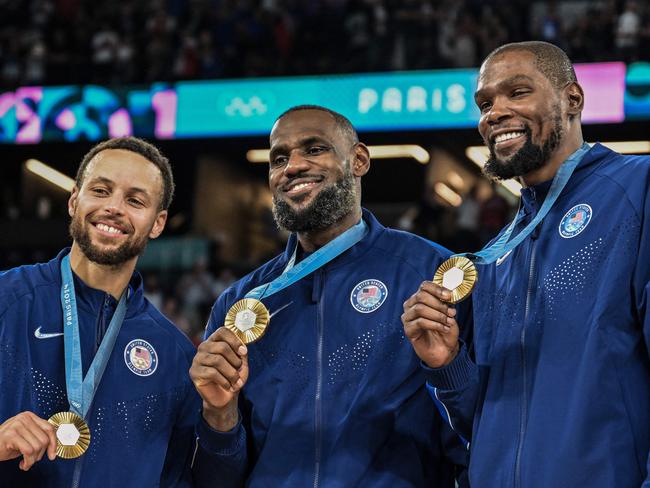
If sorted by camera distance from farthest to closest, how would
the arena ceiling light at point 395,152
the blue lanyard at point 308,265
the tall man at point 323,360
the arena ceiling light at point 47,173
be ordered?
the arena ceiling light at point 47,173
the arena ceiling light at point 395,152
the blue lanyard at point 308,265
the tall man at point 323,360

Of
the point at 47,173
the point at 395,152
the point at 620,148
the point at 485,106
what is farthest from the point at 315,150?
the point at 47,173

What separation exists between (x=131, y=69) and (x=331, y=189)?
44.0ft

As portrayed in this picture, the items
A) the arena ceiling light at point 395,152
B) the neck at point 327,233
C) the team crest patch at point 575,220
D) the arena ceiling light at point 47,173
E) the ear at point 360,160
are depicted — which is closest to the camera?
the team crest patch at point 575,220

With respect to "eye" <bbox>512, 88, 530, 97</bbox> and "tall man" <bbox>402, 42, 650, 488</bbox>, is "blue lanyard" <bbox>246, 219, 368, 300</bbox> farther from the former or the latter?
"eye" <bbox>512, 88, 530, 97</bbox>

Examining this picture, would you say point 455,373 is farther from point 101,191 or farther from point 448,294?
point 101,191

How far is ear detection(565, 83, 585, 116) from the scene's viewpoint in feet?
11.1

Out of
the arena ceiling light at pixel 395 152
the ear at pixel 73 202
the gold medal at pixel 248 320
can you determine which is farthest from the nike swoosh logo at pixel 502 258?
the arena ceiling light at pixel 395 152

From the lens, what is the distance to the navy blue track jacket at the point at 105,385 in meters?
3.45

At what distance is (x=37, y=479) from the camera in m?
3.40

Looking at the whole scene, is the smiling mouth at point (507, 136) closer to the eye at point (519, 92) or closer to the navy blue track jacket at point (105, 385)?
the eye at point (519, 92)

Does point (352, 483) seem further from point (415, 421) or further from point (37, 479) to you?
point (37, 479)

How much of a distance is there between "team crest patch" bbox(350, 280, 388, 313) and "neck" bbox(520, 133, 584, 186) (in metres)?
0.68

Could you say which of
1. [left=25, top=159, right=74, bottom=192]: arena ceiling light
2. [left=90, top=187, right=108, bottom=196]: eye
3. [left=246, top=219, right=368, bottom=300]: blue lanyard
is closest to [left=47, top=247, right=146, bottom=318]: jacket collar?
[left=90, top=187, right=108, bottom=196]: eye

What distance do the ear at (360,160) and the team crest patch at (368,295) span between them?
50cm
